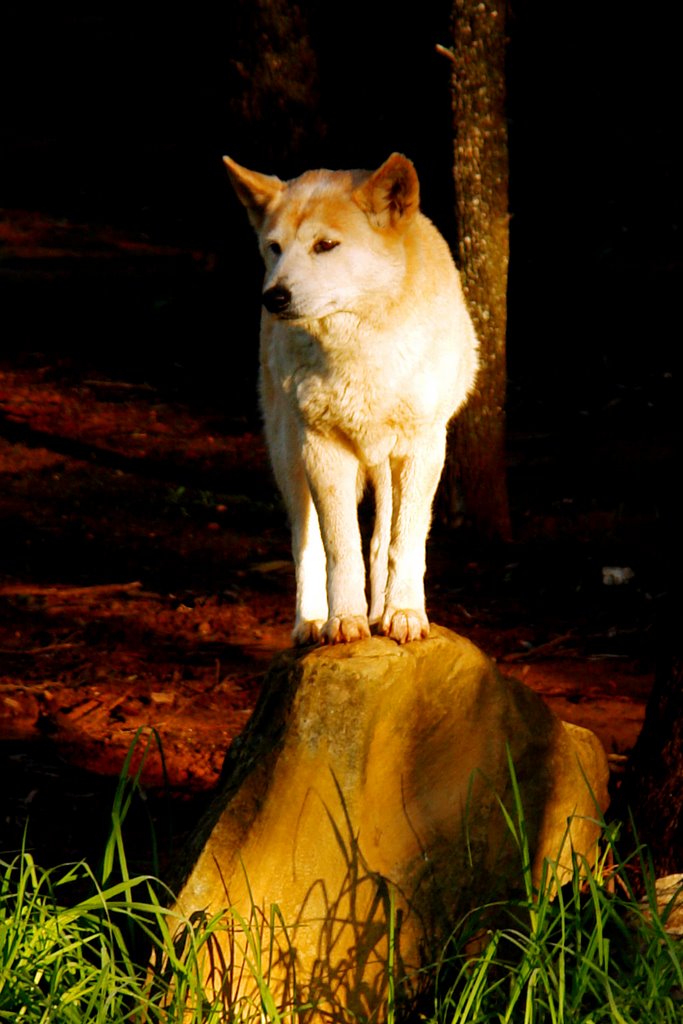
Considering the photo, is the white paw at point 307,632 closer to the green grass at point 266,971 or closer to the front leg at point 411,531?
the front leg at point 411,531

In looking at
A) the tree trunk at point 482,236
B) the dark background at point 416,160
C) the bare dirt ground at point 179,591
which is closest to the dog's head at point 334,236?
the bare dirt ground at point 179,591

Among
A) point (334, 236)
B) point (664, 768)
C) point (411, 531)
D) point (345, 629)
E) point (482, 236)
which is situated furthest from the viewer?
point (482, 236)

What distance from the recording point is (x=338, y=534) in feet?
14.5

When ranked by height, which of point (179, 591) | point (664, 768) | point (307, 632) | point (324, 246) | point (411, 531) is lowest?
point (179, 591)

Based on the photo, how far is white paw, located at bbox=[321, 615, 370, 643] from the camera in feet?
14.4

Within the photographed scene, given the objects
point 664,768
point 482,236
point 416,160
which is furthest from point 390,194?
point 416,160

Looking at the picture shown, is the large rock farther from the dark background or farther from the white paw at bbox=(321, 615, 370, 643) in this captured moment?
the dark background

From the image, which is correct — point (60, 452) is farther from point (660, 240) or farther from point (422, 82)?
point (660, 240)

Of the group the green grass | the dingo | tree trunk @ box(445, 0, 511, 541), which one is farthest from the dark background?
the green grass

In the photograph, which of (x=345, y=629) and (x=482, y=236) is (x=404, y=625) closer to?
(x=345, y=629)

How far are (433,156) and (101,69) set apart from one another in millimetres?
8362

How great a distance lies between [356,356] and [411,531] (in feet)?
1.99

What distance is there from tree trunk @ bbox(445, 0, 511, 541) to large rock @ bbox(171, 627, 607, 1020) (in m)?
3.93

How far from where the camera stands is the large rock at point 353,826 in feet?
13.8
